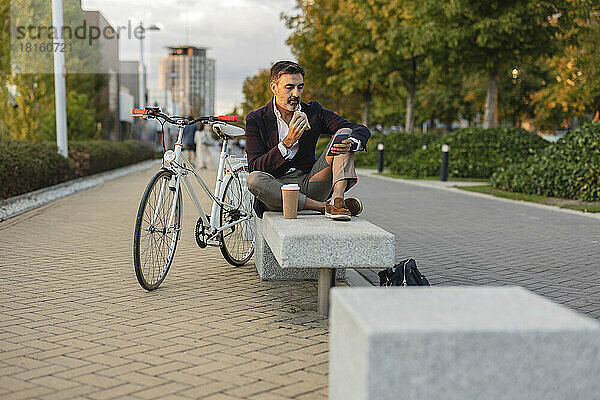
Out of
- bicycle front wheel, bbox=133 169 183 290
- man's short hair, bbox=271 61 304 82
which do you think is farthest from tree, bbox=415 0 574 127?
bicycle front wheel, bbox=133 169 183 290

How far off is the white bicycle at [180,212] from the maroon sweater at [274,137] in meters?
0.24

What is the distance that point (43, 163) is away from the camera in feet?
50.6

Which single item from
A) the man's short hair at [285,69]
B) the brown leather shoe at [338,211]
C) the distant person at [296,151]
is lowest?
the brown leather shoe at [338,211]

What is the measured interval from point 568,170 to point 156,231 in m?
10.5

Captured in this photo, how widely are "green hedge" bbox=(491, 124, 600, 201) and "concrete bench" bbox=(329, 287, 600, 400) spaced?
1158 cm

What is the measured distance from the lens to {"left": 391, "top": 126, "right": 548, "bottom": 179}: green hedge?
66.6 feet

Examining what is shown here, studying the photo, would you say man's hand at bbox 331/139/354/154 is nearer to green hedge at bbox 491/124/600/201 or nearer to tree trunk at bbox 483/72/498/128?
green hedge at bbox 491/124/600/201

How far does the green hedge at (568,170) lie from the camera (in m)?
13.5

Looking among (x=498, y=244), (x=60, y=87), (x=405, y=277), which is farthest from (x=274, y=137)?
(x=60, y=87)

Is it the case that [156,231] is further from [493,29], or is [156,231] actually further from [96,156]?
[96,156]

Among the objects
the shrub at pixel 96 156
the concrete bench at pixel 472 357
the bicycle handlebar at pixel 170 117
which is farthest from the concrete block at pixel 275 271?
the shrub at pixel 96 156

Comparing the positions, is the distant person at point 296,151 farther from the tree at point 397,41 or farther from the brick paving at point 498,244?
the tree at point 397,41

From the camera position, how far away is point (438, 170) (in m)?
21.7

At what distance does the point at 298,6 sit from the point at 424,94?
50.1ft
